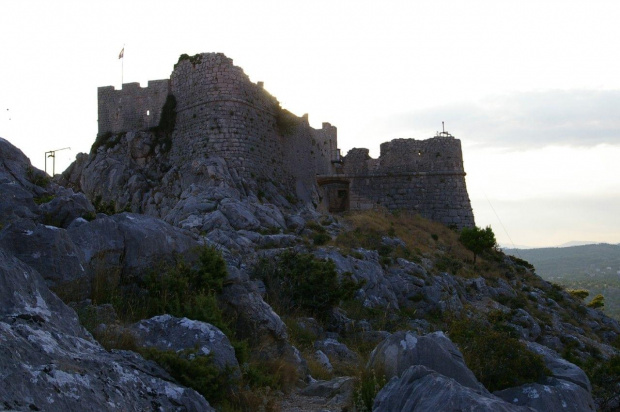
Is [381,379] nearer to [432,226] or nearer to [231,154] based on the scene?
[231,154]

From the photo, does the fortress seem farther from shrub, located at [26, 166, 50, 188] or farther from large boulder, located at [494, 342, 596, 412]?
large boulder, located at [494, 342, 596, 412]

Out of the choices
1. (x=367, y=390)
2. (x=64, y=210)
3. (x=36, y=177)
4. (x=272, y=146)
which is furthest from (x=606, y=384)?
(x=272, y=146)

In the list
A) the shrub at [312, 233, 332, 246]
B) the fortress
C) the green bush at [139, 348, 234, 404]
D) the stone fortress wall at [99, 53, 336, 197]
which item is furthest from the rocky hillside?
the fortress

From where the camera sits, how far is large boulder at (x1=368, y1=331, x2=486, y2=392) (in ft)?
20.1

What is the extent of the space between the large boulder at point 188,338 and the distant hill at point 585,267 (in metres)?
79.9

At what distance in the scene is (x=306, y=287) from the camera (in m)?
12.4

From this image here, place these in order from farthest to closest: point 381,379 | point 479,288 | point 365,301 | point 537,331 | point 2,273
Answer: point 479,288
point 537,331
point 365,301
point 381,379
point 2,273

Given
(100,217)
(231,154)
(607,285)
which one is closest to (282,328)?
(100,217)

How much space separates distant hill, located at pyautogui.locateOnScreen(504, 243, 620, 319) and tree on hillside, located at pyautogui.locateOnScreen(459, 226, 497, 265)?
58370 millimetres

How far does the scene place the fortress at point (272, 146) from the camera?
25.0 m

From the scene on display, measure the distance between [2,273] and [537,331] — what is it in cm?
1648

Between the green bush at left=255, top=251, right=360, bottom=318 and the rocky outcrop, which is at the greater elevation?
the rocky outcrop

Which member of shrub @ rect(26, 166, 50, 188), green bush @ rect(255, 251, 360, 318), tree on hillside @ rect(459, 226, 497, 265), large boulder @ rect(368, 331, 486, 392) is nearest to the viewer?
large boulder @ rect(368, 331, 486, 392)

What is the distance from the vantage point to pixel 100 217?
28.1ft
